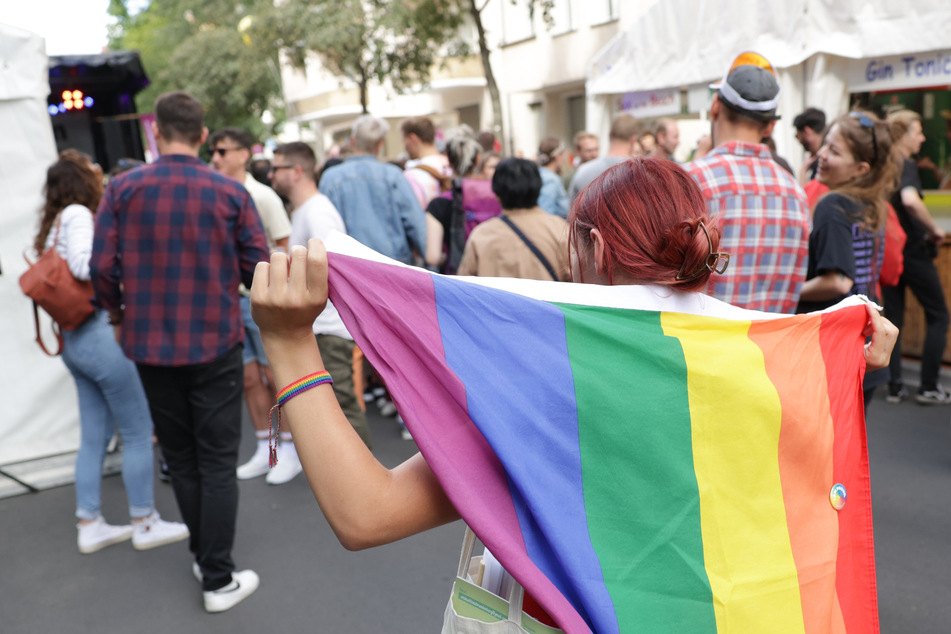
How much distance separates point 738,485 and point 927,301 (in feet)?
17.6

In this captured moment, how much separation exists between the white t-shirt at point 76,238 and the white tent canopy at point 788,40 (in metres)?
5.38

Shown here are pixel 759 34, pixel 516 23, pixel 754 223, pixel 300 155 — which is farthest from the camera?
pixel 516 23

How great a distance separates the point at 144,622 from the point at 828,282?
131 inches

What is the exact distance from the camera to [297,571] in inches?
157

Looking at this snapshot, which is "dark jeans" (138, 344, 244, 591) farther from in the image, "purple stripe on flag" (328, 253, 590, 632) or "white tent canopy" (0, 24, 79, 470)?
"white tent canopy" (0, 24, 79, 470)

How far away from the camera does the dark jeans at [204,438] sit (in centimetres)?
342

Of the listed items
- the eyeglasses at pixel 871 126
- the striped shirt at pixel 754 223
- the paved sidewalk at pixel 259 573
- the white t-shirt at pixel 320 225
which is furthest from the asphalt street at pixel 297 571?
the eyeglasses at pixel 871 126

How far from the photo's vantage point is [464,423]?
1260 millimetres

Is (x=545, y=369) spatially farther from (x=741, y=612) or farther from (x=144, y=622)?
(x=144, y=622)

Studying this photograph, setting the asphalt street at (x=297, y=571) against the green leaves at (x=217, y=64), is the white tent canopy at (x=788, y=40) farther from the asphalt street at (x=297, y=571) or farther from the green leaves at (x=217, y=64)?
the green leaves at (x=217, y=64)

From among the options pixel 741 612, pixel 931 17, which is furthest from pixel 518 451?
pixel 931 17

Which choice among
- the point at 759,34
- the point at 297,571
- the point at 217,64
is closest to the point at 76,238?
the point at 297,571

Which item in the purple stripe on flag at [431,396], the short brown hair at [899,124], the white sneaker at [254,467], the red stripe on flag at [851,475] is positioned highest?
the short brown hair at [899,124]

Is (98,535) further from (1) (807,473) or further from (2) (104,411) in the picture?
(1) (807,473)
